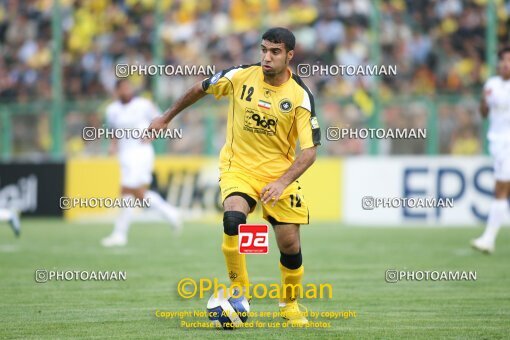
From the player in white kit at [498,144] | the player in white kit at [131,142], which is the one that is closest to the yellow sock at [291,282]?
the player in white kit at [498,144]

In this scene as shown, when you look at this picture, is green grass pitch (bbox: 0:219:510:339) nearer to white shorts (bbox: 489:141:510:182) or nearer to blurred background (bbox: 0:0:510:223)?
white shorts (bbox: 489:141:510:182)

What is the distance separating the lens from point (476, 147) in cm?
1872

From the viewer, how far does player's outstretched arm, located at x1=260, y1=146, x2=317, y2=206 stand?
7625mm

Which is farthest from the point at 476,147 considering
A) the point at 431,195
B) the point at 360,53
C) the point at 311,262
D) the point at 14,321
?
the point at 14,321

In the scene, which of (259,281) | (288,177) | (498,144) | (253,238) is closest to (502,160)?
(498,144)

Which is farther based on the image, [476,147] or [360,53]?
[360,53]

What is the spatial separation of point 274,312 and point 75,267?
417 centimetres

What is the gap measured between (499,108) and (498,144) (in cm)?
48

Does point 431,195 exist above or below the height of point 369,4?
below

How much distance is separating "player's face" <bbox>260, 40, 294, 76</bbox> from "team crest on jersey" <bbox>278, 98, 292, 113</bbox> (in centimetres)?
23

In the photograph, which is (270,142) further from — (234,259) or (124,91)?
(124,91)

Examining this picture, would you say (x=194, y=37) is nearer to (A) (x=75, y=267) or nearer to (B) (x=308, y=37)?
(B) (x=308, y=37)

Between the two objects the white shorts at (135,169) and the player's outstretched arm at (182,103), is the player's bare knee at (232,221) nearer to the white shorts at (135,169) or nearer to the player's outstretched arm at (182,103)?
the player's outstretched arm at (182,103)

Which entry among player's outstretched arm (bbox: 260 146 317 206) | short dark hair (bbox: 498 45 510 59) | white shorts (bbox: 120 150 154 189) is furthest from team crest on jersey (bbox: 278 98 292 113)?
white shorts (bbox: 120 150 154 189)
